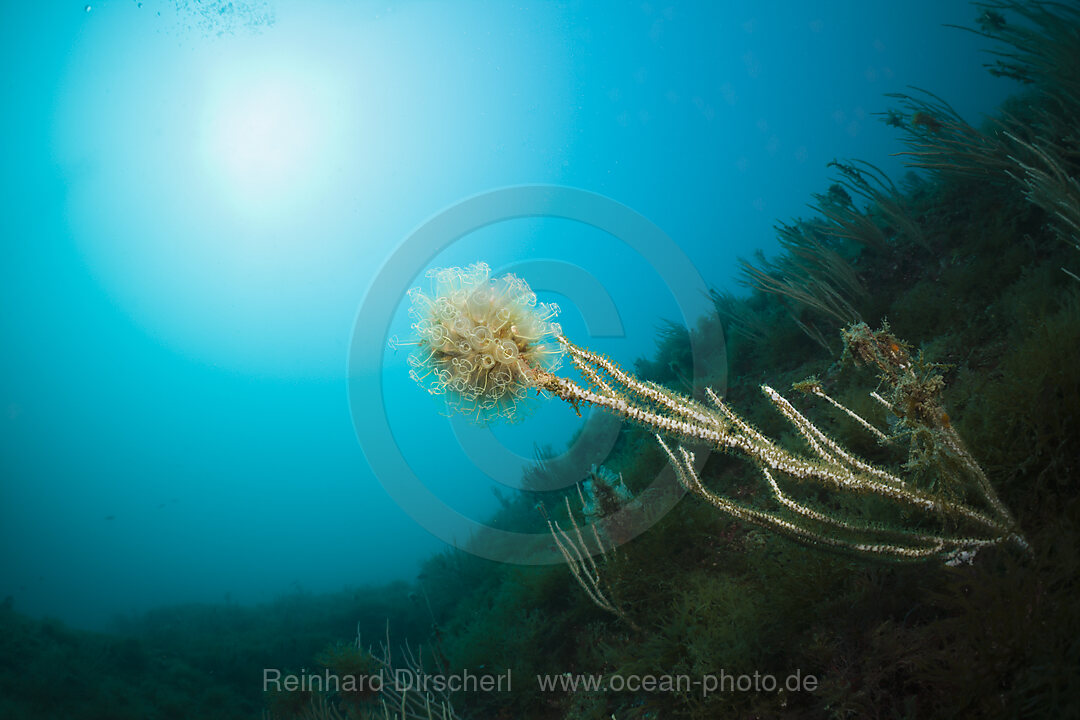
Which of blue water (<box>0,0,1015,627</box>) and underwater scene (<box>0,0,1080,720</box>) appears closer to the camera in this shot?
underwater scene (<box>0,0,1080,720</box>)

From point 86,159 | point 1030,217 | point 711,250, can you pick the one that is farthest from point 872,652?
point 711,250

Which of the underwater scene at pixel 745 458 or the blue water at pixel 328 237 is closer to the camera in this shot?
the underwater scene at pixel 745 458

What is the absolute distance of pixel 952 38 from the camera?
2752cm

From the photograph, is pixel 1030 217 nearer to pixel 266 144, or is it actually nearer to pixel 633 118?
pixel 633 118

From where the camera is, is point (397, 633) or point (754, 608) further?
point (397, 633)

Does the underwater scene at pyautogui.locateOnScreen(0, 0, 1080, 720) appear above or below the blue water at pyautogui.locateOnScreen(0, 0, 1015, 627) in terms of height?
below

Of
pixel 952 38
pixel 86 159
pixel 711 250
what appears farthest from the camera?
pixel 711 250

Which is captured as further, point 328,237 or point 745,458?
point 328,237

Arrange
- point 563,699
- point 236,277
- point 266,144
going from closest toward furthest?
point 563,699, point 266,144, point 236,277

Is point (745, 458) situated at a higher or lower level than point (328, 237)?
lower

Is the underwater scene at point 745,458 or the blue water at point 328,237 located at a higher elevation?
the blue water at point 328,237

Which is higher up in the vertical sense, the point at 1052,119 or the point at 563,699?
the point at 1052,119

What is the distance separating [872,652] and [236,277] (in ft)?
247

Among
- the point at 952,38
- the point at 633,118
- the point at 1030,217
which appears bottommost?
the point at 1030,217
